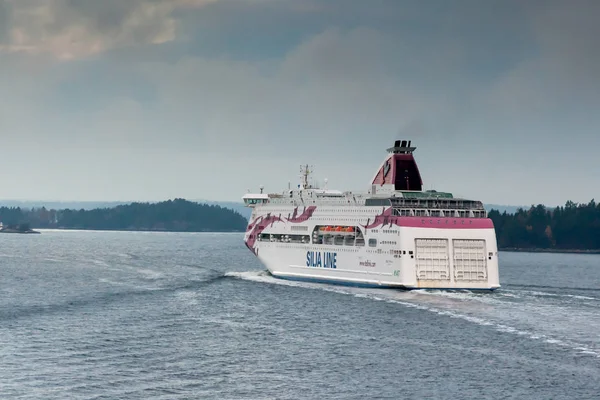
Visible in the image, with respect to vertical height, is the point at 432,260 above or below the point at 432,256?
below

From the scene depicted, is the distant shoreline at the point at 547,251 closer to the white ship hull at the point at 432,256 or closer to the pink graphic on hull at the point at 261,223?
the pink graphic on hull at the point at 261,223

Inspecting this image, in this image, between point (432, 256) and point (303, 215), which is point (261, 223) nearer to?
point (303, 215)

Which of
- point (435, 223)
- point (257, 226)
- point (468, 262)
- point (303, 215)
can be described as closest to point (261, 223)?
point (257, 226)

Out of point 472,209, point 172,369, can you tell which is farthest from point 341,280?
point 172,369

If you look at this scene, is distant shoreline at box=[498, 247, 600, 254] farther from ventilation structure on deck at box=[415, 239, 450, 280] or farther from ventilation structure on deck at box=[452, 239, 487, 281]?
ventilation structure on deck at box=[415, 239, 450, 280]

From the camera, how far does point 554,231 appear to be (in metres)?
193

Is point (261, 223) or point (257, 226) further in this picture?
point (257, 226)

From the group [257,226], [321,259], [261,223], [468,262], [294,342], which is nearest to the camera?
[294,342]

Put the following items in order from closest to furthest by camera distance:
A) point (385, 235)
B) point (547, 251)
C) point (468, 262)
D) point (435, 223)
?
point (468, 262)
point (435, 223)
point (385, 235)
point (547, 251)

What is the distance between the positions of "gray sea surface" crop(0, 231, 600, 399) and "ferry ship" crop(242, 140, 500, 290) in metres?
1.85

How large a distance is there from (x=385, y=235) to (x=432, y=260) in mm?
4303

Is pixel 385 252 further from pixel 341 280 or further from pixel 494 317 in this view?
pixel 494 317

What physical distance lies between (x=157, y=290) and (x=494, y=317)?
28.5m

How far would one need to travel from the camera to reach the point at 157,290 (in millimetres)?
68125
